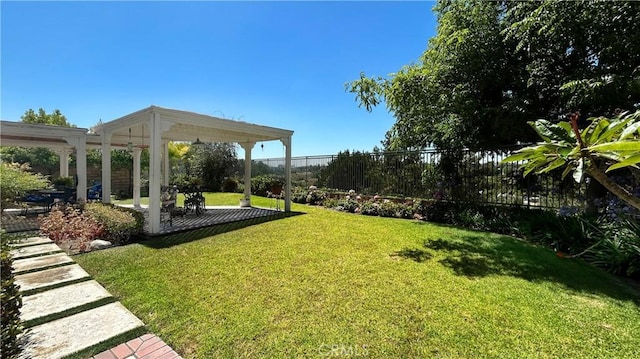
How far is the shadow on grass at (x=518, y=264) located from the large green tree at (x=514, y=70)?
3.35 meters

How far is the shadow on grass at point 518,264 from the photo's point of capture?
437cm

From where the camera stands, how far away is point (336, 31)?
30.9 feet

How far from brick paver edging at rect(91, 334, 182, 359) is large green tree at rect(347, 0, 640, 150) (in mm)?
6388

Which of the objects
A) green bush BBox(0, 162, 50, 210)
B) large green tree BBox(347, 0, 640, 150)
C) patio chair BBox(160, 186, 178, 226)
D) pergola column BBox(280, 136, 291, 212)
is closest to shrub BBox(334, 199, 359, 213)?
pergola column BBox(280, 136, 291, 212)

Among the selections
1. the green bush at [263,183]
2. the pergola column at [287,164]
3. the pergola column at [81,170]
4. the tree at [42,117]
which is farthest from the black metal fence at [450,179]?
the tree at [42,117]

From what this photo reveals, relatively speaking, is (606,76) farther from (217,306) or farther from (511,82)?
(217,306)

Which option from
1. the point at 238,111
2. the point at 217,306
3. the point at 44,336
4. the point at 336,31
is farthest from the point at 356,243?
the point at 238,111

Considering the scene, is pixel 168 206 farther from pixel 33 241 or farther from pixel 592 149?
pixel 592 149

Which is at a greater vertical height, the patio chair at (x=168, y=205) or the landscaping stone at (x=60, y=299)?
the patio chair at (x=168, y=205)

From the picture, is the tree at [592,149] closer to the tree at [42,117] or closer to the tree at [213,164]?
the tree at [213,164]

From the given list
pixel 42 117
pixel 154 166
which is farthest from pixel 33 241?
pixel 42 117

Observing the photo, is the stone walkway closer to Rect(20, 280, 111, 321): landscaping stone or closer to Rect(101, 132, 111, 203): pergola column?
Rect(20, 280, 111, 321): landscaping stone

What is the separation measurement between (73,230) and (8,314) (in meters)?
4.99

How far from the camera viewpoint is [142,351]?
2.64 metres
